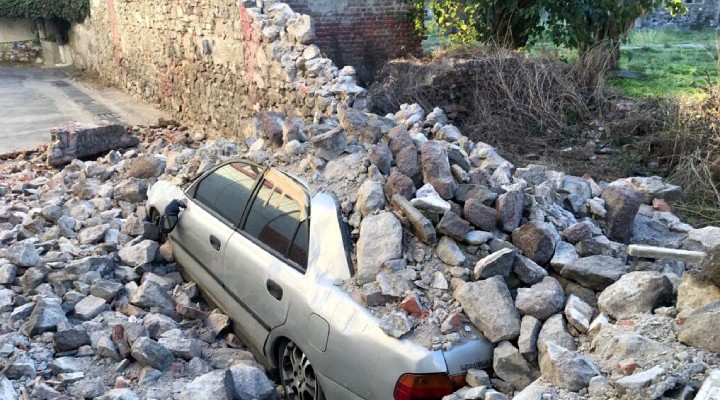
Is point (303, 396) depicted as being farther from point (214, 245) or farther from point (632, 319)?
point (632, 319)

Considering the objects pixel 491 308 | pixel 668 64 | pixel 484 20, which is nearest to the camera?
pixel 491 308

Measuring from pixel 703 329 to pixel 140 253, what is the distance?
479cm

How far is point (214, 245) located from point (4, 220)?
3487 mm

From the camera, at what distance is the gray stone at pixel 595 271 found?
145 inches

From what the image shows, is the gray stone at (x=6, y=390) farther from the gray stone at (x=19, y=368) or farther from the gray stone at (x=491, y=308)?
the gray stone at (x=491, y=308)

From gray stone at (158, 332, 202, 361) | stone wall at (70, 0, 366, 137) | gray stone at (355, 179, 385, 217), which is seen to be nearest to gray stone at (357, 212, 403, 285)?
gray stone at (355, 179, 385, 217)

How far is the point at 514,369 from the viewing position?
3320mm

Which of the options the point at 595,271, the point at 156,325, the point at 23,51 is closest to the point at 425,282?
the point at 595,271

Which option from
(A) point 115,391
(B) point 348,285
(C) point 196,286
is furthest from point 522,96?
(A) point 115,391

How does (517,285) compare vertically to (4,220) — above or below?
above

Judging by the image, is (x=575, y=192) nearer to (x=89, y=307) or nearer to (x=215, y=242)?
(x=215, y=242)

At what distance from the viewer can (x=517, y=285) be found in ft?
12.6

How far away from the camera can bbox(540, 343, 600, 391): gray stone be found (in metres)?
2.87

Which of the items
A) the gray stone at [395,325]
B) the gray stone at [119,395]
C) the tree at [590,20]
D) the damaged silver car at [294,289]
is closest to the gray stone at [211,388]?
the gray stone at [119,395]
